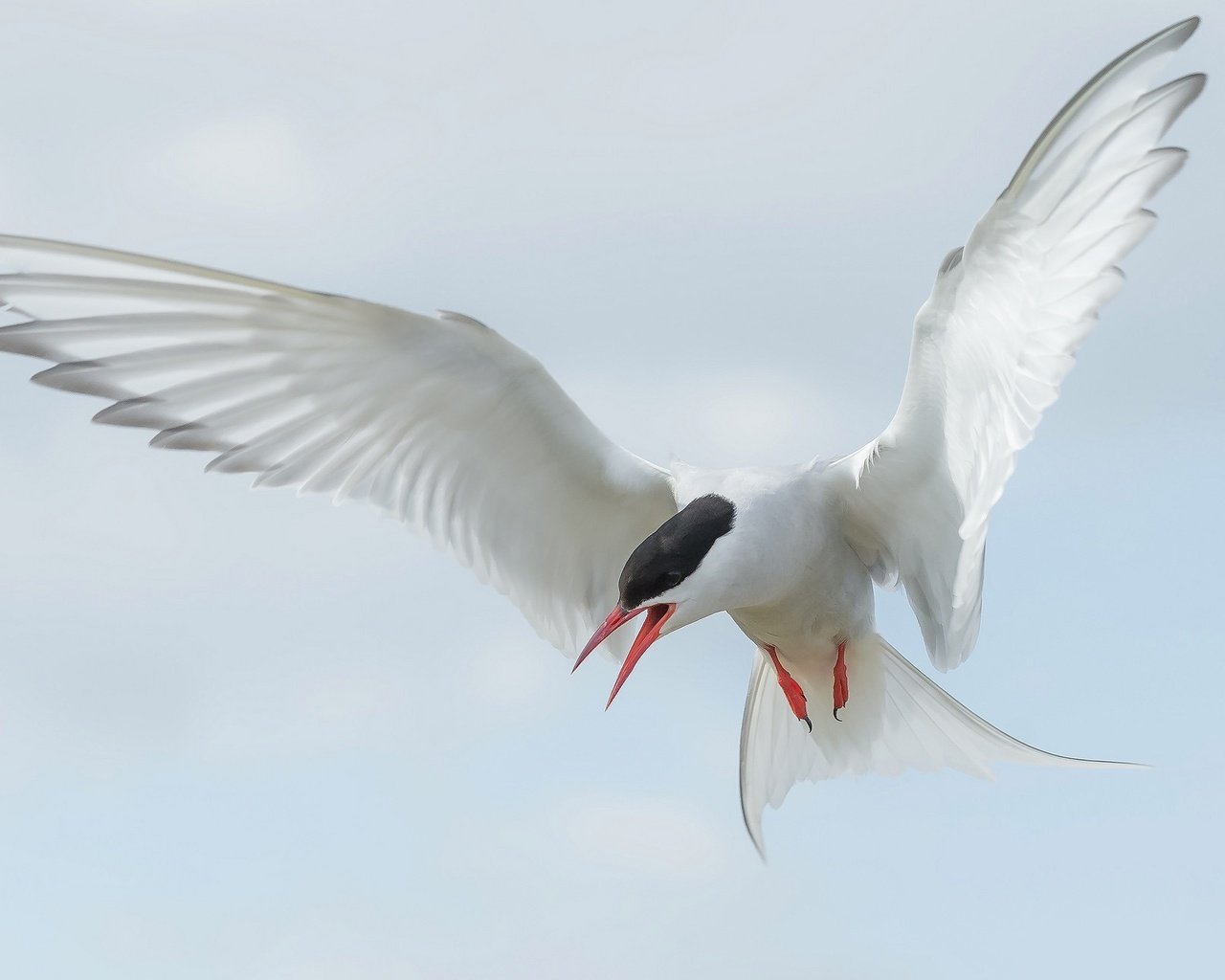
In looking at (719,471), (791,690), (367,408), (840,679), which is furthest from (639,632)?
(367,408)

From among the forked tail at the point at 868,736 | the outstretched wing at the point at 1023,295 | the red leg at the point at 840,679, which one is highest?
the outstretched wing at the point at 1023,295

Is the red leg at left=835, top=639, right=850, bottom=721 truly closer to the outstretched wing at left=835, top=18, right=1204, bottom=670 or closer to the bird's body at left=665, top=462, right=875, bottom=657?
the bird's body at left=665, top=462, right=875, bottom=657

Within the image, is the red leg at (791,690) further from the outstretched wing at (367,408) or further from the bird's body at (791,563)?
the outstretched wing at (367,408)

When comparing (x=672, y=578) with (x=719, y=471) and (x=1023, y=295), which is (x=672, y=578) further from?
(x=1023, y=295)

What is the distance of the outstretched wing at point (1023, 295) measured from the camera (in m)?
3.32

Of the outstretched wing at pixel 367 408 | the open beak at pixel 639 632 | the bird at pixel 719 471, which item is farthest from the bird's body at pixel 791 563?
the outstretched wing at pixel 367 408

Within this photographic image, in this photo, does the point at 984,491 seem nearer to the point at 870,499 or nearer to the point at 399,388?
the point at 870,499

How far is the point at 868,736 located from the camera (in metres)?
5.38

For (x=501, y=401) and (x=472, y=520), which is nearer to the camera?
(x=501, y=401)

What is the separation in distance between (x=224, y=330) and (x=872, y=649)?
97.8 inches

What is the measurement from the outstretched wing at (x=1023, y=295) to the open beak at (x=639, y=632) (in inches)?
32.5

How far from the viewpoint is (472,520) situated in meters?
5.24

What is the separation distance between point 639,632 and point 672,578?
249 mm

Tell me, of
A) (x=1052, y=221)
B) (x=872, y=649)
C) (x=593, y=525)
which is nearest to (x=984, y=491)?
(x=1052, y=221)
